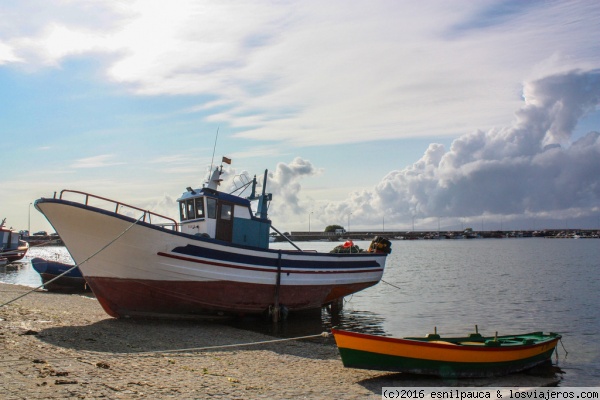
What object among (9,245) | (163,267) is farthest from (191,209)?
(9,245)

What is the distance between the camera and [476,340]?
44.6 feet

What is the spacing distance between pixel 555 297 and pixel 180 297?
23.3m

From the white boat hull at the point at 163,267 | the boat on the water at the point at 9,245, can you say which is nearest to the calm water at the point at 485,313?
the white boat hull at the point at 163,267

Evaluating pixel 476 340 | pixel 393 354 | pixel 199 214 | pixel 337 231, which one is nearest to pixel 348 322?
pixel 199 214

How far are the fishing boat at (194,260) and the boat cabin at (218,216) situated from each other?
0.12 ft

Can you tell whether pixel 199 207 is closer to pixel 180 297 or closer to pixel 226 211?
pixel 226 211

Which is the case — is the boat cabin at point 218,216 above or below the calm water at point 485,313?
above

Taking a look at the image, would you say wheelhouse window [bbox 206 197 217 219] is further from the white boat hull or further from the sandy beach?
the sandy beach

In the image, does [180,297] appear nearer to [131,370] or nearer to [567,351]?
[131,370]

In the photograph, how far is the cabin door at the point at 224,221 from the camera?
1905 centimetres

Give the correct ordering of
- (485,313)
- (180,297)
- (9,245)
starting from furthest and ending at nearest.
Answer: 1. (9,245)
2. (485,313)
3. (180,297)

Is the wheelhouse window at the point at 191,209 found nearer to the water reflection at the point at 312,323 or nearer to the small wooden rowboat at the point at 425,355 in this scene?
the water reflection at the point at 312,323

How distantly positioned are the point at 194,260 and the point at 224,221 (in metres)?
2.72

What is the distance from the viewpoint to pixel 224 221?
755 inches
